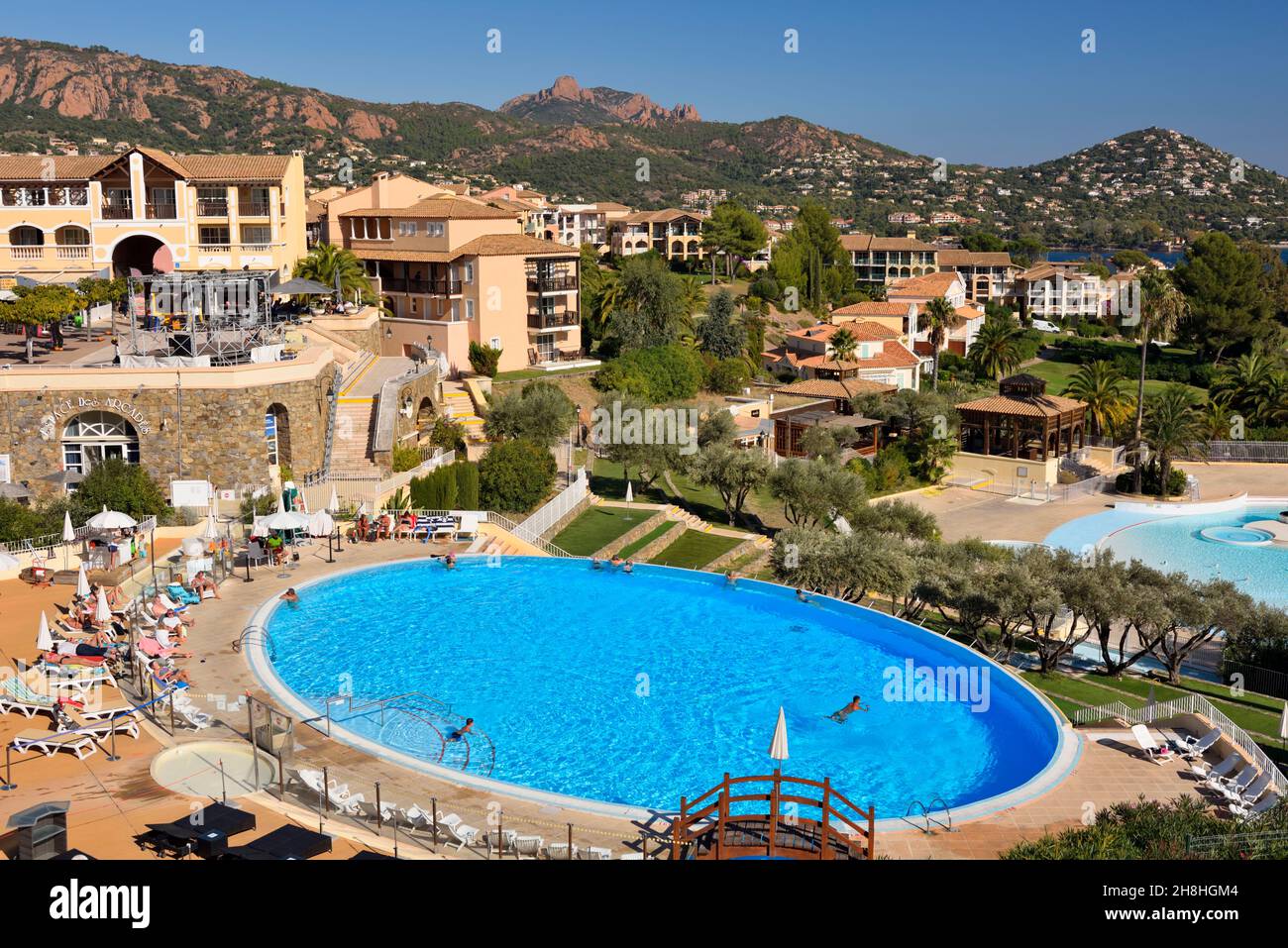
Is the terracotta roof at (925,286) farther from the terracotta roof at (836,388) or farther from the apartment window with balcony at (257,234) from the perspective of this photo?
the apartment window with balcony at (257,234)

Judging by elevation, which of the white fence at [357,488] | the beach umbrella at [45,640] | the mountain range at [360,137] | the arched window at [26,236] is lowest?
the beach umbrella at [45,640]

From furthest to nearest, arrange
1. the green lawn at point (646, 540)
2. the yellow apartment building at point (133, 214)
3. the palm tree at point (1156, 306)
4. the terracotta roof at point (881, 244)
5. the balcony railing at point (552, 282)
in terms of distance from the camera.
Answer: the terracotta roof at point (881, 244)
the balcony railing at point (552, 282)
the palm tree at point (1156, 306)
the yellow apartment building at point (133, 214)
the green lawn at point (646, 540)

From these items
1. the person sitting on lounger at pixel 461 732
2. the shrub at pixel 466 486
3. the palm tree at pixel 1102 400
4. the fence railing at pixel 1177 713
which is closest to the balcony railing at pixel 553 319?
the shrub at pixel 466 486

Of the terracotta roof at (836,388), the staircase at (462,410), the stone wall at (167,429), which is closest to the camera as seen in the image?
the stone wall at (167,429)

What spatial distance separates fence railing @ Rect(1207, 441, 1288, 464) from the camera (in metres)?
52.2

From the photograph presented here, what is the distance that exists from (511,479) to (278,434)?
21.5 feet

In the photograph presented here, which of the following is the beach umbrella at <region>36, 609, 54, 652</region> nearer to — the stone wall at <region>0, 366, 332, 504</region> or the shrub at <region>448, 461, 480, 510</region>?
the stone wall at <region>0, 366, 332, 504</region>

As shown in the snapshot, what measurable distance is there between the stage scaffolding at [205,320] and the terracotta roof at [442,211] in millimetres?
18541

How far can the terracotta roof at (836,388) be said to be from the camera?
54000 millimetres

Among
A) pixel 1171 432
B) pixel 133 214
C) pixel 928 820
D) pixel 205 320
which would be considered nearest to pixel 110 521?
pixel 205 320

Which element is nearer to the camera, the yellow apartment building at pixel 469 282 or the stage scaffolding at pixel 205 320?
the stage scaffolding at pixel 205 320

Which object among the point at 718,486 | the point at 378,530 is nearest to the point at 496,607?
the point at 378,530

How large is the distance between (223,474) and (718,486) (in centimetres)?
1501
